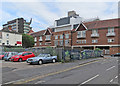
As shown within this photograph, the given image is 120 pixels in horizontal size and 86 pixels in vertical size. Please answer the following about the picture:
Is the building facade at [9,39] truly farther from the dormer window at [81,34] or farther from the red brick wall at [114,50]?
the red brick wall at [114,50]

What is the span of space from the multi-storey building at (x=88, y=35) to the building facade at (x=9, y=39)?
Answer: 13.4m

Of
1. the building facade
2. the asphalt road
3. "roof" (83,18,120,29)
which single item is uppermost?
"roof" (83,18,120,29)

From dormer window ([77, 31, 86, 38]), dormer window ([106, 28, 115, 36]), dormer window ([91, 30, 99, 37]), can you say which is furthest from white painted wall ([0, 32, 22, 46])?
dormer window ([106, 28, 115, 36])

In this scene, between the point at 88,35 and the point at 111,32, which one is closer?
the point at 111,32

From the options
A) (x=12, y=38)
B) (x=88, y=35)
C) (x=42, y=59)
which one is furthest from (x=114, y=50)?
(x=12, y=38)

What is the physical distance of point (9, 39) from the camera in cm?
5781

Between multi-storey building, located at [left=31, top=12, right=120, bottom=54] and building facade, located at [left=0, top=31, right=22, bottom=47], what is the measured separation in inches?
530

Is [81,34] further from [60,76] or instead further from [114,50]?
[60,76]

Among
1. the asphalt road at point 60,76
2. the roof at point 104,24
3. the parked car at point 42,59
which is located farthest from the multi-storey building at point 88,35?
the asphalt road at point 60,76

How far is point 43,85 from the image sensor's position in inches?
266

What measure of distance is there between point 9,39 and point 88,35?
3650cm

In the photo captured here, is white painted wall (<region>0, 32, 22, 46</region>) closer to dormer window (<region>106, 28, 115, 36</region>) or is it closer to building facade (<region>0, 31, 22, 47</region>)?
building facade (<region>0, 31, 22, 47</region>)

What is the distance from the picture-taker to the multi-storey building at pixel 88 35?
45375mm

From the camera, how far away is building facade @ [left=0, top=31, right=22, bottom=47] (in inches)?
2167
